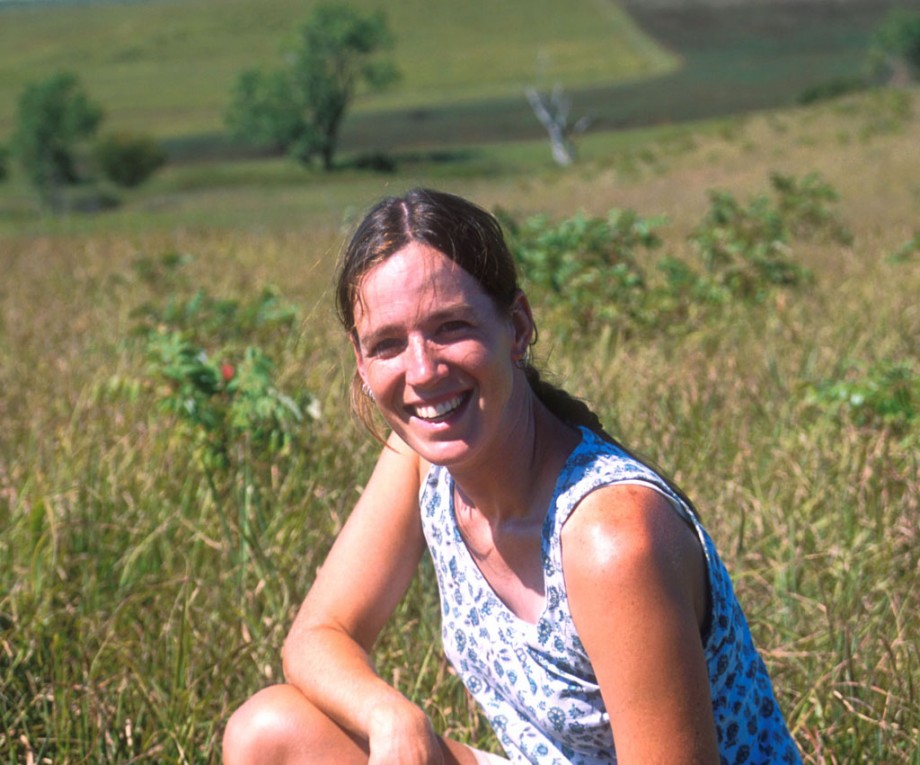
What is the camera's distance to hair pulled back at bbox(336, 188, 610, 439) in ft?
5.69

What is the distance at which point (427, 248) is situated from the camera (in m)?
1.73

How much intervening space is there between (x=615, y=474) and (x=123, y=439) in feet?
7.73

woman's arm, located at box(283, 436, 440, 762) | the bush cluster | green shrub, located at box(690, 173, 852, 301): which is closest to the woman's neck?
woman's arm, located at box(283, 436, 440, 762)

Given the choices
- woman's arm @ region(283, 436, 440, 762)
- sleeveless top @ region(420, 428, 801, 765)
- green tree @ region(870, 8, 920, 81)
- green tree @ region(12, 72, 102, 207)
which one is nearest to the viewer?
sleeveless top @ region(420, 428, 801, 765)

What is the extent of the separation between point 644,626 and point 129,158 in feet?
225

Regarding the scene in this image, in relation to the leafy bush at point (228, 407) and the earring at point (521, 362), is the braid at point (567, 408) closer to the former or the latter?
the earring at point (521, 362)

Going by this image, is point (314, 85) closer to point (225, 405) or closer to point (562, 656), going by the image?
point (225, 405)

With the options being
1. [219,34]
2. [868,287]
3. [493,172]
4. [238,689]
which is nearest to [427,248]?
[238,689]

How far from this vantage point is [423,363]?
1.75 m

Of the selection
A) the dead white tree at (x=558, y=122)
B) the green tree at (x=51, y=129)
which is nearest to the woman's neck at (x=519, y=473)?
the dead white tree at (x=558, y=122)

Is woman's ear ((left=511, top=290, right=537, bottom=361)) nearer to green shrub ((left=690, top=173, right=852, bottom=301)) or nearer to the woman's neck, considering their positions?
Answer: the woman's neck

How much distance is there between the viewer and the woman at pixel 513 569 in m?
1.52

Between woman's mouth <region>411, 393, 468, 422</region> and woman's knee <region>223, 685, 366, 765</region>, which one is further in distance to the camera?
woman's knee <region>223, 685, 366, 765</region>

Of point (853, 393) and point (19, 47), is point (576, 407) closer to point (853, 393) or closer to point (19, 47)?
point (853, 393)
